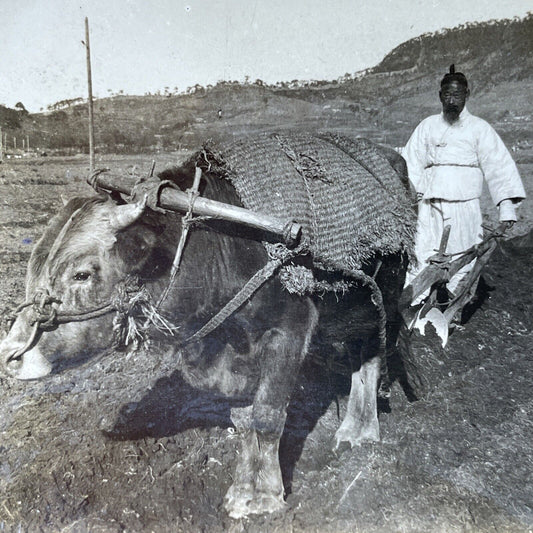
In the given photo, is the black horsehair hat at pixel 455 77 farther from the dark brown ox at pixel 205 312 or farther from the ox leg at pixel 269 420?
the ox leg at pixel 269 420

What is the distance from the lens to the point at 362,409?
2.42m

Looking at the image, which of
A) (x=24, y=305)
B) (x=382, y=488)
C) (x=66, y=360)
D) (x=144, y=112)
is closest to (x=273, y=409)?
(x=382, y=488)

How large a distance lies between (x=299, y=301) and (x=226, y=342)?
0.43 m

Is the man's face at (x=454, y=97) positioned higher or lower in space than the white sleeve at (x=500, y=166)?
higher

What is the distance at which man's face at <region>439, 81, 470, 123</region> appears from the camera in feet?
7.99

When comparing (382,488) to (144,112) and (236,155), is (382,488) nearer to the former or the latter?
(236,155)

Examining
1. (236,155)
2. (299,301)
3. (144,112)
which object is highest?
(144,112)

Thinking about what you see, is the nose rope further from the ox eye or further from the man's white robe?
the man's white robe

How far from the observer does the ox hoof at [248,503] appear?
1832 mm

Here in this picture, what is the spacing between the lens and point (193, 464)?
2.09 meters

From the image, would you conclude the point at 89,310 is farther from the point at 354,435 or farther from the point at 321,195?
the point at 354,435

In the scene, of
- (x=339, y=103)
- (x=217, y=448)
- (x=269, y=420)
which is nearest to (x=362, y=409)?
(x=269, y=420)

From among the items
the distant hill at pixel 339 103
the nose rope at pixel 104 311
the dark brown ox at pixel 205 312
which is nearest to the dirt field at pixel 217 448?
→ the dark brown ox at pixel 205 312

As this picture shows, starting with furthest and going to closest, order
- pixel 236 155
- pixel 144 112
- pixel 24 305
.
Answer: pixel 144 112 < pixel 236 155 < pixel 24 305
